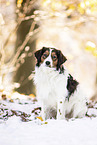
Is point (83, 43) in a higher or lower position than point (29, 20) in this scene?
lower

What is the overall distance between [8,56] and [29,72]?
587cm

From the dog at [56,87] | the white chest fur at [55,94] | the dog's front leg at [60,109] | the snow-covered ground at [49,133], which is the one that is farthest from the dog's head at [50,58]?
the snow-covered ground at [49,133]

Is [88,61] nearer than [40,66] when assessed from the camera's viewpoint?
No

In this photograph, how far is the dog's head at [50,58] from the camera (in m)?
4.59

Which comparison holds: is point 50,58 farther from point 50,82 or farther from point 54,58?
point 50,82

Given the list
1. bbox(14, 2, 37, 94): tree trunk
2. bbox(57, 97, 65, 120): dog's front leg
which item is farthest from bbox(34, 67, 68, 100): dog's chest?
bbox(14, 2, 37, 94): tree trunk

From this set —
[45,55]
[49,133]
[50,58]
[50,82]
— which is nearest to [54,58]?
[50,58]

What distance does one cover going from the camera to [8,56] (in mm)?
16141

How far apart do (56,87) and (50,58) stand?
65 centimetres

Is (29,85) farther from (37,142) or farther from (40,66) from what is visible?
(37,142)

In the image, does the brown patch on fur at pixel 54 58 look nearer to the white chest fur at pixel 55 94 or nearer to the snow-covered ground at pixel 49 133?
the white chest fur at pixel 55 94

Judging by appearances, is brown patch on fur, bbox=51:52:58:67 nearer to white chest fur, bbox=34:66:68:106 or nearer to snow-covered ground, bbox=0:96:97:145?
white chest fur, bbox=34:66:68:106

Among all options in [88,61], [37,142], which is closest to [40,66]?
[37,142]

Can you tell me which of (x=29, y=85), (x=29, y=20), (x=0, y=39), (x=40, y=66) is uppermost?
(x=29, y=20)
